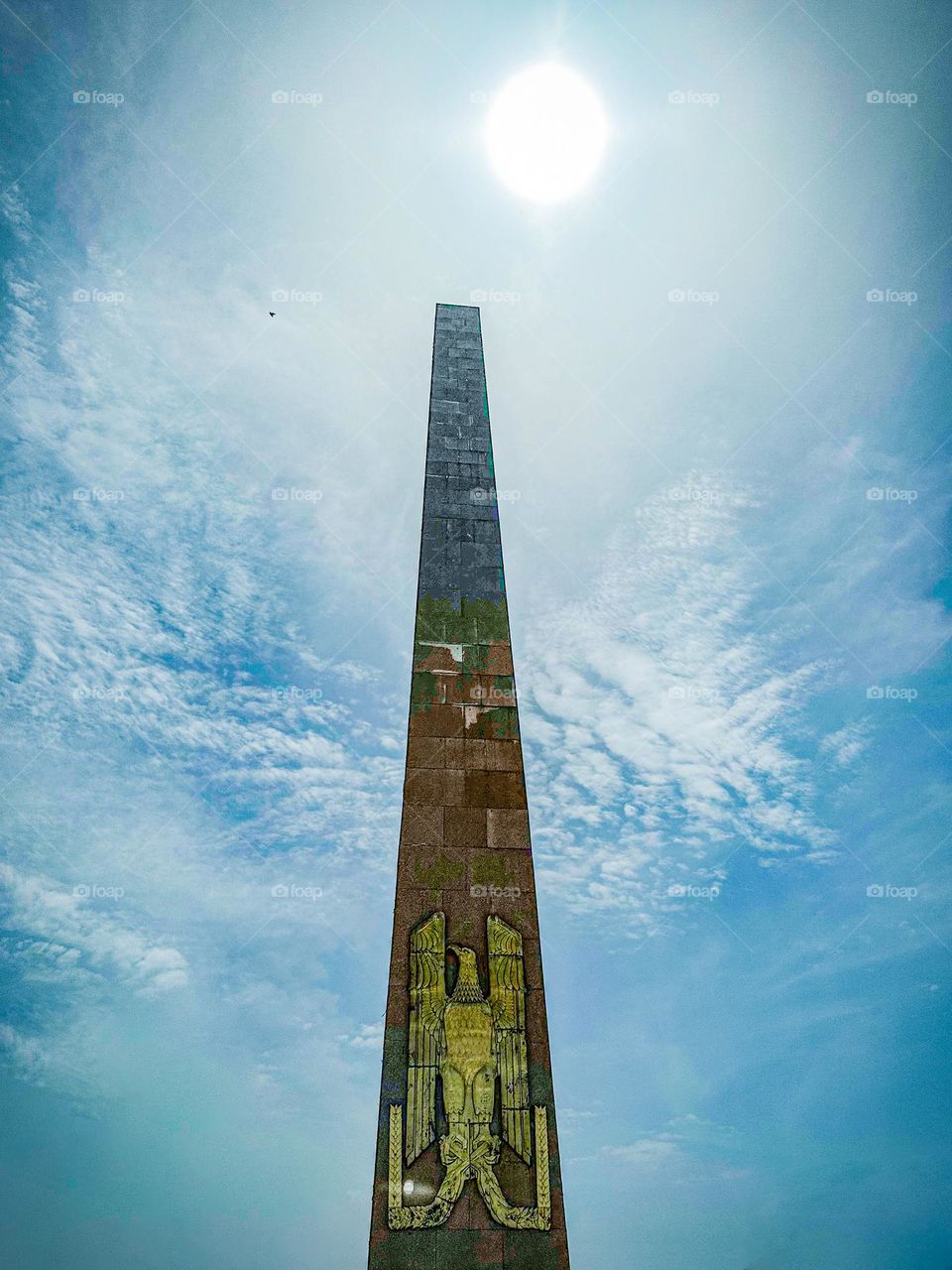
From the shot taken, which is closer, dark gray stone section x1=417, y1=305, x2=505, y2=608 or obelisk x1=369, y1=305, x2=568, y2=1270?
obelisk x1=369, y1=305, x2=568, y2=1270

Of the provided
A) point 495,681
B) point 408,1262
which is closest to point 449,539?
point 495,681

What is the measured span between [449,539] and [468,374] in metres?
4.02

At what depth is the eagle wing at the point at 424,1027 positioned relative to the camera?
1005cm

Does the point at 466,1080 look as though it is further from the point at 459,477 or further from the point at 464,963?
the point at 459,477

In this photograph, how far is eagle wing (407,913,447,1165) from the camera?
1005 centimetres

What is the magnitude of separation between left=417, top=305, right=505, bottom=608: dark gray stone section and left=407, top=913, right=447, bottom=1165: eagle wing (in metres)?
5.56

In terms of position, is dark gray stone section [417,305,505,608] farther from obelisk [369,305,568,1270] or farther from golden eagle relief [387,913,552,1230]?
golden eagle relief [387,913,552,1230]

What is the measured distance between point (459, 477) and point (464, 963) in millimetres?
8522

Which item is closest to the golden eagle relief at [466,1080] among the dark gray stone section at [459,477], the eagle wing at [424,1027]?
the eagle wing at [424,1027]

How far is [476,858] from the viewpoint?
11711 millimetres

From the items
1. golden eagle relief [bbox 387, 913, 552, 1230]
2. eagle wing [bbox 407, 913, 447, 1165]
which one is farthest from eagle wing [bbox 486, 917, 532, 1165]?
eagle wing [bbox 407, 913, 447, 1165]

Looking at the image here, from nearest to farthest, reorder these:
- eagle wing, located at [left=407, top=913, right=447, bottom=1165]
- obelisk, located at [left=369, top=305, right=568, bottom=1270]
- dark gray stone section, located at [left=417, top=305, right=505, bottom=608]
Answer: obelisk, located at [left=369, top=305, right=568, bottom=1270] < eagle wing, located at [left=407, top=913, right=447, bottom=1165] < dark gray stone section, located at [left=417, top=305, right=505, bottom=608]

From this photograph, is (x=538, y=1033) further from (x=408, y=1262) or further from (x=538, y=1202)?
(x=408, y=1262)

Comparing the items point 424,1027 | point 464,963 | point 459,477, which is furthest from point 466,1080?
point 459,477
